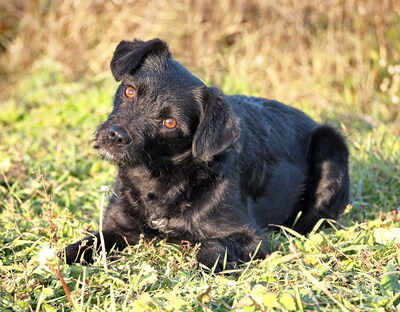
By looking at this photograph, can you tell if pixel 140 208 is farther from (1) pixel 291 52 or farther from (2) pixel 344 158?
(1) pixel 291 52

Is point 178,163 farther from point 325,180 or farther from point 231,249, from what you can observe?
point 325,180

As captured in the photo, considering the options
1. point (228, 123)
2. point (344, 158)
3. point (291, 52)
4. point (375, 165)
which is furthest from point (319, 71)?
point (228, 123)

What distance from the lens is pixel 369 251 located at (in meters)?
3.96

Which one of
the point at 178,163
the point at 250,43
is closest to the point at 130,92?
the point at 178,163

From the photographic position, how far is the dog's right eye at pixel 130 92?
13.5 ft

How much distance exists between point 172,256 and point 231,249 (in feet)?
1.36

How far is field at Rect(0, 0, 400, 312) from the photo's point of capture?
3357 mm

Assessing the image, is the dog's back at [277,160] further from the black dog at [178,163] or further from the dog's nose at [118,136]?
the dog's nose at [118,136]

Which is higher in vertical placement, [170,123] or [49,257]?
[170,123]

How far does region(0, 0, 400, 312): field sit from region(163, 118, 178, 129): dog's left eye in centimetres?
87

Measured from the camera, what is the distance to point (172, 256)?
4.16 meters

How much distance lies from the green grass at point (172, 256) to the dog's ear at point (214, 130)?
72 cm

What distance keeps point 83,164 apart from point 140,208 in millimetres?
2223

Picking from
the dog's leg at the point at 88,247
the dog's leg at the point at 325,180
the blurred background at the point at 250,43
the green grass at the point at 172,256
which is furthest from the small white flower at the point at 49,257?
the blurred background at the point at 250,43
